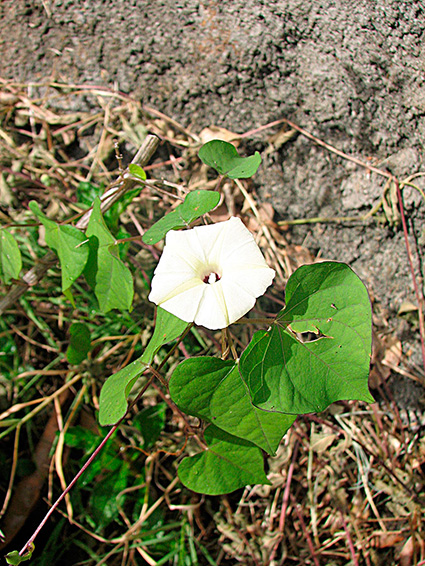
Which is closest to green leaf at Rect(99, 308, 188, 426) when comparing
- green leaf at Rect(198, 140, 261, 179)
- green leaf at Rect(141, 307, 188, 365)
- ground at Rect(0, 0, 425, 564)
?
green leaf at Rect(141, 307, 188, 365)

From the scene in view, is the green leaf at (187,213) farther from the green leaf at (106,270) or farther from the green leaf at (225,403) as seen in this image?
the green leaf at (225,403)

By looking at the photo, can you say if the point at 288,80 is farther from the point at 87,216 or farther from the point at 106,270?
the point at 106,270

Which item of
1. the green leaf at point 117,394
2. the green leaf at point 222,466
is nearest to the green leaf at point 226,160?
the green leaf at point 117,394

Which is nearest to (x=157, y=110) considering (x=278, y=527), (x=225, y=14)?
(x=225, y=14)

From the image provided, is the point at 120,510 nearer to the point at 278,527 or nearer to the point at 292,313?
the point at 278,527

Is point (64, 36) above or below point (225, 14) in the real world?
above

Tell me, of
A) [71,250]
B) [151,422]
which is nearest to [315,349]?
[71,250]
